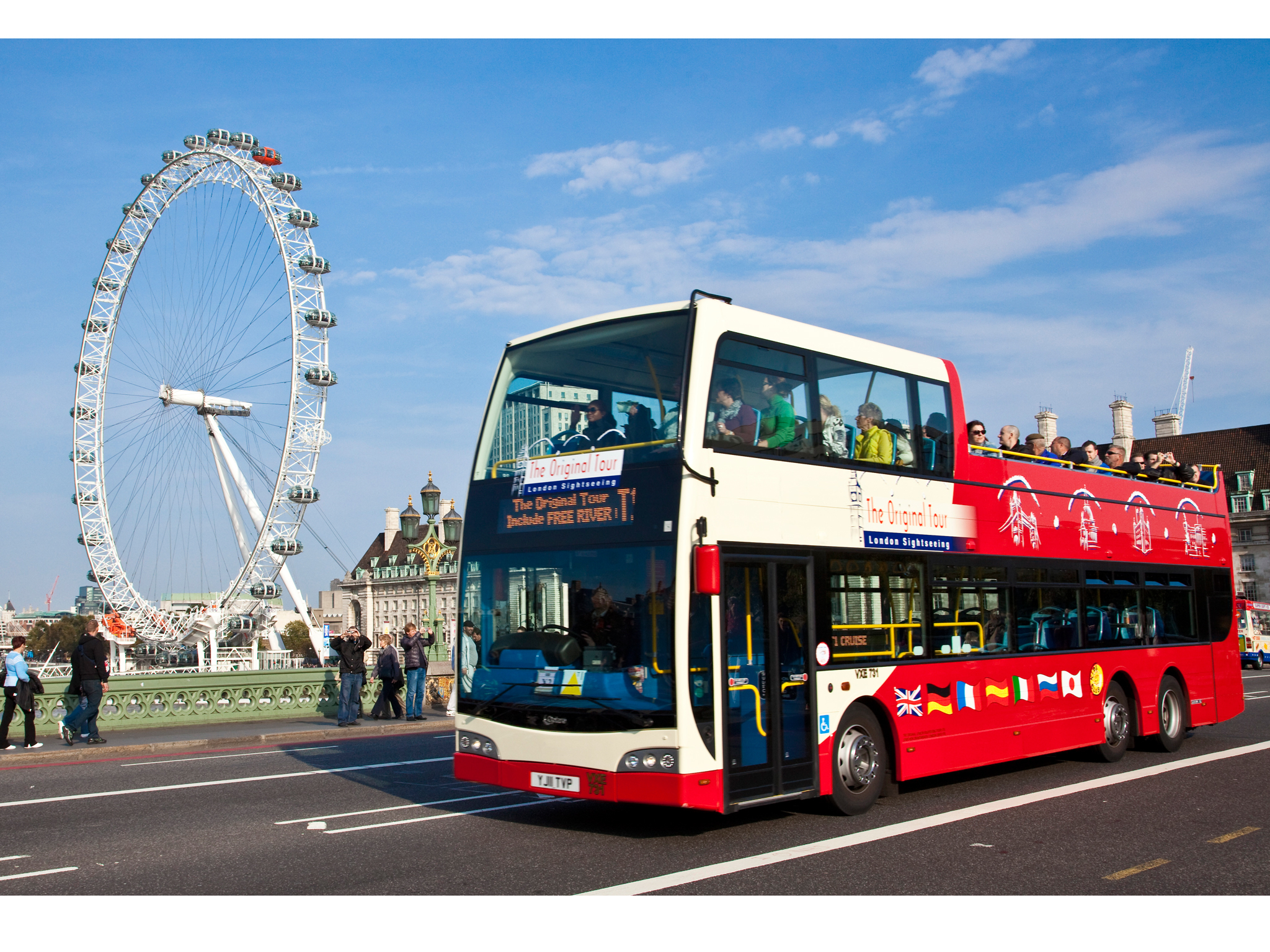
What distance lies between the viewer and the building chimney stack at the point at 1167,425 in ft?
285

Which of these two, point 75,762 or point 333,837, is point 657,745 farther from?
point 75,762

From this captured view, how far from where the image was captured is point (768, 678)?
8914 mm

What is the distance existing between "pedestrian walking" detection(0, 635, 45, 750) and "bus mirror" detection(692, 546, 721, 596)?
40.7 ft

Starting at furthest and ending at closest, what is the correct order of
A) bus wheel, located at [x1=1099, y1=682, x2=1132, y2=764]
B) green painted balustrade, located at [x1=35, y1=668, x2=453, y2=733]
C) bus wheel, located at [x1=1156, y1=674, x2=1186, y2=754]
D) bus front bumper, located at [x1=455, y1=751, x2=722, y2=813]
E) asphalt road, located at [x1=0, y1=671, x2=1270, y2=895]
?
green painted balustrade, located at [x1=35, y1=668, x2=453, y2=733]
bus wheel, located at [x1=1156, y1=674, x2=1186, y2=754]
bus wheel, located at [x1=1099, y1=682, x2=1132, y2=764]
bus front bumper, located at [x1=455, y1=751, x2=722, y2=813]
asphalt road, located at [x1=0, y1=671, x2=1270, y2=895]

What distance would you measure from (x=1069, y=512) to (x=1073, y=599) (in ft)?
3.18

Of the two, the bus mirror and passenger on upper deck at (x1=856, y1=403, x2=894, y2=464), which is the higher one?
passenger on upper deck at (x1=856, y1=403, x2=894, y2=464)

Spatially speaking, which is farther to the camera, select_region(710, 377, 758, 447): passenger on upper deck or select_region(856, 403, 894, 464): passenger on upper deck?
select_region(856, 403, 894, 464): passenger on upper deck

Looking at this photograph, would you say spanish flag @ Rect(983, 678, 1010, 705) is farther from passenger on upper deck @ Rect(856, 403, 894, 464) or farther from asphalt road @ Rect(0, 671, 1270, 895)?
passenger on upper deck @ Rect(856, 403, 894, 464)

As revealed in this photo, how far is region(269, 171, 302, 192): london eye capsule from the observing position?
4178 centimetres

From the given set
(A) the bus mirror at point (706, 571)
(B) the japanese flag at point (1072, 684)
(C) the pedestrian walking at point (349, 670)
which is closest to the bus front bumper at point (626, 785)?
(A) the bus mirror at point (706, 571)

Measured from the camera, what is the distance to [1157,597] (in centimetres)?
1451

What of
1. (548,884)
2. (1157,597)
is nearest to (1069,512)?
(1157,597)

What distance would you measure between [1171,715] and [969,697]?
198 inches

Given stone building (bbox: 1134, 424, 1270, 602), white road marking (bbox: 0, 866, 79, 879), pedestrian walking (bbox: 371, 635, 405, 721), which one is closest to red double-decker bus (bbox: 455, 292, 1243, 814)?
white road marking (bbox: 0, 866, 79, 879)
